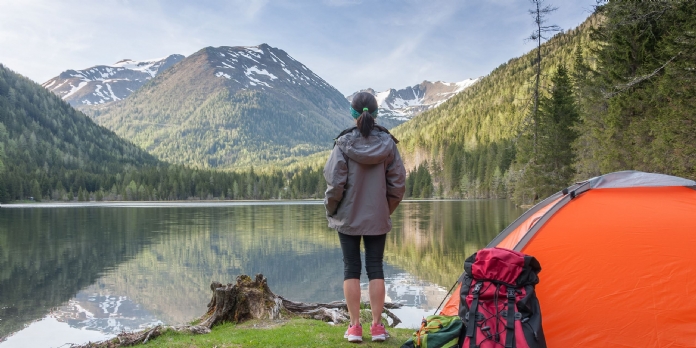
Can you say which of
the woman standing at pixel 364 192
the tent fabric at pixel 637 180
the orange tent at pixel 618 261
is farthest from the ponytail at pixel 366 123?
the tent fabric at pixel 637 180

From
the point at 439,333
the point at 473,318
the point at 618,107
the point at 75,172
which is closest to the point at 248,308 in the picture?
the point at 439,333

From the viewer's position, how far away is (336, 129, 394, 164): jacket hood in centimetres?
500

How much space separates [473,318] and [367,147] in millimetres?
2072

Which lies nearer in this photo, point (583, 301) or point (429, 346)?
point (429, 346)

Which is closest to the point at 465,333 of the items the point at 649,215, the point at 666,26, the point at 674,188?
the point at 649,215

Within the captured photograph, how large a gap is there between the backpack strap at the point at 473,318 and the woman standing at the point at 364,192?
1192 millimetres

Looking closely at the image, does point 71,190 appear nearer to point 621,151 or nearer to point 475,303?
point 621,151

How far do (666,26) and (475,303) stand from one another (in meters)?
20.9

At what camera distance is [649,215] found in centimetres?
546

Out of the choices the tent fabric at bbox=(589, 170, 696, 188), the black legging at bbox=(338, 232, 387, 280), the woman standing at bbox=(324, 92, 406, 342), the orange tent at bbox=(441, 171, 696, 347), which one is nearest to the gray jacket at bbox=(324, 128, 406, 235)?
the woman standing at bbox=(324, 92, 406, 342)

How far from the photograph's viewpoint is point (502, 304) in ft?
13.4

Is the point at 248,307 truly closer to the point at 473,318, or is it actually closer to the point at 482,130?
the point at 473,318

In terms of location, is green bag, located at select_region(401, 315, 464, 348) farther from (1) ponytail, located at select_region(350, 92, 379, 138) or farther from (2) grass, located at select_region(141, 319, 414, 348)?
(1) ponytail, located at select_region(350, 92, 379, 138)

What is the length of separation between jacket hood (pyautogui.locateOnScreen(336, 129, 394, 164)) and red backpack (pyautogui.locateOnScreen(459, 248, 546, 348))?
1.51m
